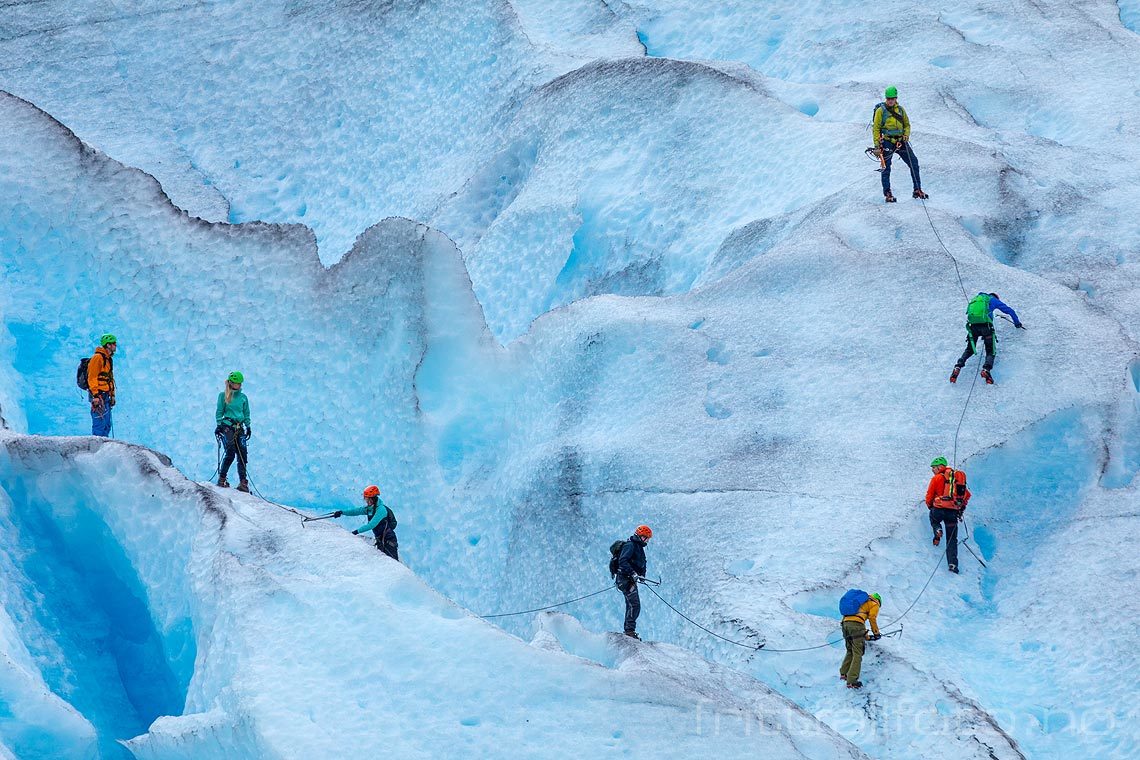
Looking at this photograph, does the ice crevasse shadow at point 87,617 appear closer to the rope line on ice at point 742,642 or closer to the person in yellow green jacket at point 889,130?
the rope line on ice at point 742,642

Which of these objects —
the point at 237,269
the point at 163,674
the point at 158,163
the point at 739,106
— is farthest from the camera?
the point at 158,163

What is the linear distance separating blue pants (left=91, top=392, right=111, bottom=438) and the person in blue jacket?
11.4 metres

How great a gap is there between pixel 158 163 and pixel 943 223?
1514cm

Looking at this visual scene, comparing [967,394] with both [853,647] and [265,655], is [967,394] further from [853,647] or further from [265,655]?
[265,655]

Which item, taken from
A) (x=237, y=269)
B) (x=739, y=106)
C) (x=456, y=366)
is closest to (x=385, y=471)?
(x=456, y=366)

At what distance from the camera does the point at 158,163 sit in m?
26.6

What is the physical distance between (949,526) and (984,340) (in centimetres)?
301

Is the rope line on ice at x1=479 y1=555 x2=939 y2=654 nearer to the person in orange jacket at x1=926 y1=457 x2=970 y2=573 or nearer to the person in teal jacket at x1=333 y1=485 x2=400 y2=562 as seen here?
the person in orange jacket at x1=926 y1=457 x2=970 y2=573

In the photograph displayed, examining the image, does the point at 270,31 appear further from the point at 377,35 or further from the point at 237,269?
the point at 237,269

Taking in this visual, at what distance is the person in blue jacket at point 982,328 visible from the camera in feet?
57.9

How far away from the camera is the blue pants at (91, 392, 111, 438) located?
1859 cm

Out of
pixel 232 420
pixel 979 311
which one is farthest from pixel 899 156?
pixel 232 420

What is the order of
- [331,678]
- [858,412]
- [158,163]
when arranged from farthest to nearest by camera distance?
[158,163] → [858,412] → [331,678]

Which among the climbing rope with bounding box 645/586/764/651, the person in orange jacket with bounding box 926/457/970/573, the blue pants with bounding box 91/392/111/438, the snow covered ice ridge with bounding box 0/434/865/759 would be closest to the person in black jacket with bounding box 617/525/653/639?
the climbing rope with bounding box 645/586/764/651
